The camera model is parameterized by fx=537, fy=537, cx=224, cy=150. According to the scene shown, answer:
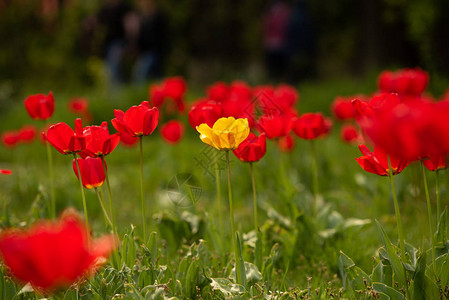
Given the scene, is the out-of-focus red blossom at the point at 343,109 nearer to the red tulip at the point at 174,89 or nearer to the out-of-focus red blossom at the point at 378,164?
the red tulip at the point at 174,89

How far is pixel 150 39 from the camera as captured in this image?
9.17 m

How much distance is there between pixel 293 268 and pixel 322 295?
0.70m

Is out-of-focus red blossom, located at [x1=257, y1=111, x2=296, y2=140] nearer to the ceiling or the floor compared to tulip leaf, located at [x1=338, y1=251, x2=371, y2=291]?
nearer to the ceiling

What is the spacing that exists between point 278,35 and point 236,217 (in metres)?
7.38

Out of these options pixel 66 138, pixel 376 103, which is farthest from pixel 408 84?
pixel 66 138

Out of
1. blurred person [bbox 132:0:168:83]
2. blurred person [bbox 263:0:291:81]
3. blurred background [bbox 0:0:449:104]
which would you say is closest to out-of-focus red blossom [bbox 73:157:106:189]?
blurred background [bbox 0:0:449:104]

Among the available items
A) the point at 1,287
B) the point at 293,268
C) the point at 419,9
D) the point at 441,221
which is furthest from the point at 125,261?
the point at 419,9

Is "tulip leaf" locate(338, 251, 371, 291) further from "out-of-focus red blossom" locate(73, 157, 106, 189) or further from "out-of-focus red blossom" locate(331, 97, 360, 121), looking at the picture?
"out-of-focus red blossom" locate(331, 97, 360, 121)

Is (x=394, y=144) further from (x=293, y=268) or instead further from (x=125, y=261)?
(x=293, y=268)

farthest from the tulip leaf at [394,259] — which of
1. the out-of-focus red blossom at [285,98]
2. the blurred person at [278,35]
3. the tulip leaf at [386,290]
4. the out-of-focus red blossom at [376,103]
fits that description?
the blurred person at [278,35]

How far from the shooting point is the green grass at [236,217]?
172 centimetres

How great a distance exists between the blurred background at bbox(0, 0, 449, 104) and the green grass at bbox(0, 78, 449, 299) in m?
4.12

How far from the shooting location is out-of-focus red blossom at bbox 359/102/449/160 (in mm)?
922

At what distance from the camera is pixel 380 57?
1055 cm
